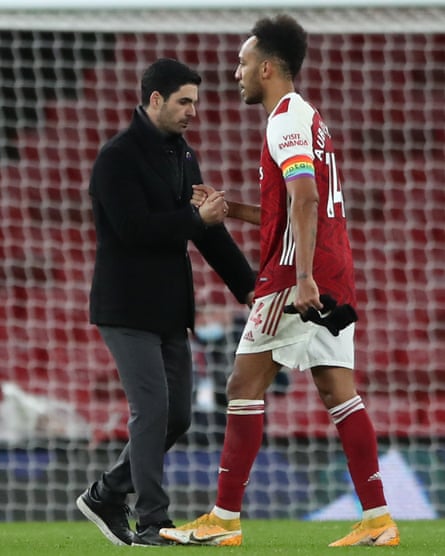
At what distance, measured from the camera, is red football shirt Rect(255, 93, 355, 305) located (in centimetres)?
384

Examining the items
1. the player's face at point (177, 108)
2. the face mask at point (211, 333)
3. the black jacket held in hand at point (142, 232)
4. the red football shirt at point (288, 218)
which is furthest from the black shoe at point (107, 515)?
the face mask at point (211, 333)

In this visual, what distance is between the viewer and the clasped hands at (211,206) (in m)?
4.05

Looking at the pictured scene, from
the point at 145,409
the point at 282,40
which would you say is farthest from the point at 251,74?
the point at 145,409

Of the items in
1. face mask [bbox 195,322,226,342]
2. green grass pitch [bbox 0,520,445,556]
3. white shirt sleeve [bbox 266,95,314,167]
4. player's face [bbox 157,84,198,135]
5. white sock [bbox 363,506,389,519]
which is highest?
player's face [bbox 157,84,198,135]

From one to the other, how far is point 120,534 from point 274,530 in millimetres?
975

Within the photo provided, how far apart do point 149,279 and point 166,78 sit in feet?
2.08

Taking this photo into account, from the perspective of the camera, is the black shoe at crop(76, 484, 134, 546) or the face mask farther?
the face mask

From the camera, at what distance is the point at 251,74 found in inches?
156

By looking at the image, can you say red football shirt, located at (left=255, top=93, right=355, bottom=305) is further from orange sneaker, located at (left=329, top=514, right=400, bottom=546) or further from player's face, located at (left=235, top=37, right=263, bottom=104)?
orange sneaker, located at (left=329, top=514, right=400, bottom=546)

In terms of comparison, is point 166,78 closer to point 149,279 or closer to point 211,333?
point 149,279

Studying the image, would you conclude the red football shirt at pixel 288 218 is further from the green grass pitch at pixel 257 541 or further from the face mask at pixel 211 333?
the face mask at pixel 211 333

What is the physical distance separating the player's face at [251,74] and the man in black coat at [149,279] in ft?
0.74

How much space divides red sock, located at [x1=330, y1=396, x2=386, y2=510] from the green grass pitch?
0.18 metres

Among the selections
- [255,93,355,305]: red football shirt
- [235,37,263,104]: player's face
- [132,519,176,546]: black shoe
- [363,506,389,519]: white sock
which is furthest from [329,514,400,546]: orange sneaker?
[235,37,263,104]: player's face
